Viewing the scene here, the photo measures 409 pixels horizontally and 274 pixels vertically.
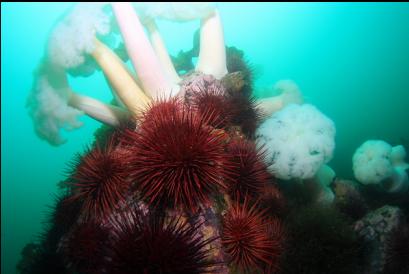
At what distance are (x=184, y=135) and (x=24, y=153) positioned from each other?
2848 inches

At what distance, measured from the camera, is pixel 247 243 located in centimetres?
367

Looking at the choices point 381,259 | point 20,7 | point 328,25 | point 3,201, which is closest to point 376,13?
point 328,25

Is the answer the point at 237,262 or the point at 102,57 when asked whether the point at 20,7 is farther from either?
the point at 237,262

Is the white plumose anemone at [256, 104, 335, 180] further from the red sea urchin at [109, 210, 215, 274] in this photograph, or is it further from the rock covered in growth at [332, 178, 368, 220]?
the red sea urchin at [109, 210, 215, 274]

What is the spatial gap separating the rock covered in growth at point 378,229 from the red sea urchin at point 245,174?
287 centimetres

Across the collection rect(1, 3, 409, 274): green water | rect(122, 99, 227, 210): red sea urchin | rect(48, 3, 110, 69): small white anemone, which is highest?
rect(1, 3, 409, 274): green water

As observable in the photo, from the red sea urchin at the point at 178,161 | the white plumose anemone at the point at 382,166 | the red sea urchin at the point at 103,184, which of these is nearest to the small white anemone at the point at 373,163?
the white plumose anemone at the point at 382,166

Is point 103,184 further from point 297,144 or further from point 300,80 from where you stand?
point 300,80

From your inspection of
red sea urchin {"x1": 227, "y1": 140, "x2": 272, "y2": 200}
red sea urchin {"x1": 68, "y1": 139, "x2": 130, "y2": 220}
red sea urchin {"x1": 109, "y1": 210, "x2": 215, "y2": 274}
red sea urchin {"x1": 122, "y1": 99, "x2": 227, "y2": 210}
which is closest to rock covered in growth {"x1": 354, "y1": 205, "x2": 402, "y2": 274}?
red sea urchin {"x1": 227, "y1": 140, "x2": 272, "y2": 200}

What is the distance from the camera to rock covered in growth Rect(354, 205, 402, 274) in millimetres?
5039

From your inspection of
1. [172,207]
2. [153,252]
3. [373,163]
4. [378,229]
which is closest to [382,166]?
[373,163]

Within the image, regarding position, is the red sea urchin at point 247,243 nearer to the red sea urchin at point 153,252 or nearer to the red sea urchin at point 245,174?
the red sea urchin at point 245,174

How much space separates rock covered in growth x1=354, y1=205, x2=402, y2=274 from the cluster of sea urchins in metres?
2.32

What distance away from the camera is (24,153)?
202ft
